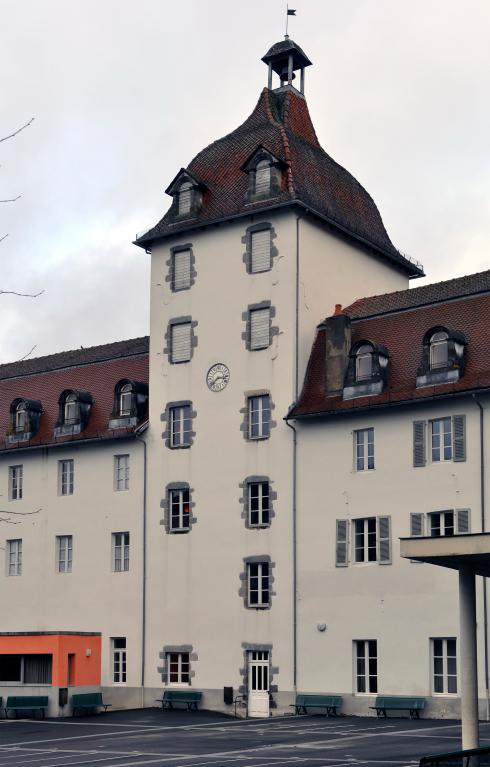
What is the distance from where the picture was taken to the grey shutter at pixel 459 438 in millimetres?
40562

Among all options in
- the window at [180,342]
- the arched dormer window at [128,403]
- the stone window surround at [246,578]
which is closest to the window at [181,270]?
the window at [180,342]

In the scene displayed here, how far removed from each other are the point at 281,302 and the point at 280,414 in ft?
14.0

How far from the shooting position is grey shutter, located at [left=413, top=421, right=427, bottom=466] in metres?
41.7

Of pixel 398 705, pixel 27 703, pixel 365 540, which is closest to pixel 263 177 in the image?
pixel 365 540

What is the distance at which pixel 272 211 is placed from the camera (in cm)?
4725

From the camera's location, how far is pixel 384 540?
42.1 m

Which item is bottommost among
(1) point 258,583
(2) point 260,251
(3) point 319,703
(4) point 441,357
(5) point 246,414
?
(3) point 319,703

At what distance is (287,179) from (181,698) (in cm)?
2027

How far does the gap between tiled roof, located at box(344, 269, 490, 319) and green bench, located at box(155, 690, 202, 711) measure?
50.8 feet

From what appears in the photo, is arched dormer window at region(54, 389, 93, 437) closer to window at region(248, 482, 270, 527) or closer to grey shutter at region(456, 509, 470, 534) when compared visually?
window at region(248, 482, 270, 527)

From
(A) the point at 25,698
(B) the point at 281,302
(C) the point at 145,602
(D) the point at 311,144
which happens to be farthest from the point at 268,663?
(D) the point at 311,144

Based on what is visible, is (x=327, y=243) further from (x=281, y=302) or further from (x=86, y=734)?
(x=86, y=734)

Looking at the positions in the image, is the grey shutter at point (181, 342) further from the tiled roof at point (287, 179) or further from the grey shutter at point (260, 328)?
the tiled roof at point (287, 179)

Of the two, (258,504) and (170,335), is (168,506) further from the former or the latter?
(170,335)
